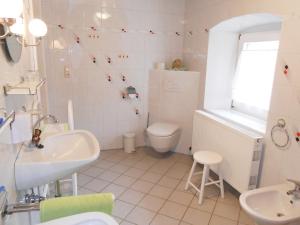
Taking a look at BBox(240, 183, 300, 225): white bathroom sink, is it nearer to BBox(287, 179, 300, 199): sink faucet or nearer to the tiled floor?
Result: BBox(287, 179, 300, 199): sink faucet

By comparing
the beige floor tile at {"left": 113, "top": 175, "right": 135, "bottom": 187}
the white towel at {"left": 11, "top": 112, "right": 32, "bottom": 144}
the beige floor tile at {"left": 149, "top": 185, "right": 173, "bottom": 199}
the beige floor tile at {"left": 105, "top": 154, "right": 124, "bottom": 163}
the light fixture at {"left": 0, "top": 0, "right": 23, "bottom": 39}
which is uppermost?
the light fixture at {"left": 0, "top": 0, "right": 23, "bottom": 39}

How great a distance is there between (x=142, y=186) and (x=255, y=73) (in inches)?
→ 70.8

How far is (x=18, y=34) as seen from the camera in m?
1.34

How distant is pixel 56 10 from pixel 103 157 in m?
2.02

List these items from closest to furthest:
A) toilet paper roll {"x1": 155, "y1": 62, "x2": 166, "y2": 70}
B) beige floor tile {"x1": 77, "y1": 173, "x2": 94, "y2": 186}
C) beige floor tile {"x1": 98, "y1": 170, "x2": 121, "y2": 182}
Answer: beige floor tile {"x1": 77, "y1": 173, "x2": 94, "y2": 186} → beige floor tile {"x1": 98, "y1": 170, "x2": 121, "y2": 182} → toilet paper roll {"x1": 155, "y1": 62, "x2": 166, "y2": 70}

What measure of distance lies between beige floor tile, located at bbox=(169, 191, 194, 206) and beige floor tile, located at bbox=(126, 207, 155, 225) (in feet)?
1.04

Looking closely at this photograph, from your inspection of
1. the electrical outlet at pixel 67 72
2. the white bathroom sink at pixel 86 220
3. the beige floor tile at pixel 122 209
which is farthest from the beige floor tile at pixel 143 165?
the white bathroom sink at pixel 86 220

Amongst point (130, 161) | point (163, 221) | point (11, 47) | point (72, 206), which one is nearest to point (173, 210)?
point (163, 221)

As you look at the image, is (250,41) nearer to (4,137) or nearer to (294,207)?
(294,207)

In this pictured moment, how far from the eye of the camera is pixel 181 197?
Answer: 7.83ft

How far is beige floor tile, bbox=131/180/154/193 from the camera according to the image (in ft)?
8.26

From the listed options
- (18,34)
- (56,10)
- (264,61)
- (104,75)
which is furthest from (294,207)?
(56,10)

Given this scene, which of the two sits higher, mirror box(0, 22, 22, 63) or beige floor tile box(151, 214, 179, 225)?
mirror box(0, 22, 22, 63)

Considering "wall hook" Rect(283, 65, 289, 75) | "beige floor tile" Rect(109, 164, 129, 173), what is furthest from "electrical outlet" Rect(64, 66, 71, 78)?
"wall hook" Rect(283, 65, 289, 75)
